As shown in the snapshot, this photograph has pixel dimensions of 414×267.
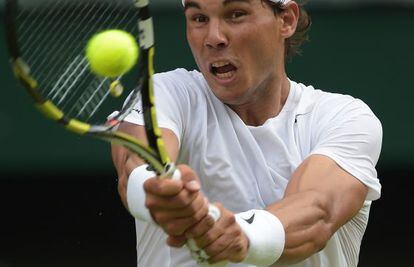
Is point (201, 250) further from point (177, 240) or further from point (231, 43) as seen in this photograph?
point (231, 43)

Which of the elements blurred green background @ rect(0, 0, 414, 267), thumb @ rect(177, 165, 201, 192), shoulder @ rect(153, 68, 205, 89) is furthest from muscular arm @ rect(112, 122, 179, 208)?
blurred green background @ rect(0, 0, 414, 267)

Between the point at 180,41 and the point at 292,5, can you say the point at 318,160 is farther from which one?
the point at 180,41

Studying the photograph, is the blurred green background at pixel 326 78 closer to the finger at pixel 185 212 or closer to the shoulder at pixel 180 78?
the shoulder at pixel 180 78

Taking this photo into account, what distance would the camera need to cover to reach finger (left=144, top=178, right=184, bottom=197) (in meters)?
3.23

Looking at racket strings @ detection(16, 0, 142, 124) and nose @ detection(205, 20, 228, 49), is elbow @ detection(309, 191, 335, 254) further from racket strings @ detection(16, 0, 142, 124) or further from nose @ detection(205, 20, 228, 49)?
racket strings @ detection(16, 0, 142, 124)

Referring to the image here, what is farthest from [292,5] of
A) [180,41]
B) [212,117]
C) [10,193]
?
[10,193]

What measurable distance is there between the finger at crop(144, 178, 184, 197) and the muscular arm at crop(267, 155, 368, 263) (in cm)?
60

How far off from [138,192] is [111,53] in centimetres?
44

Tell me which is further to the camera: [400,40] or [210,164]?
[400,40]

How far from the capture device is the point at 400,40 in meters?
6.53

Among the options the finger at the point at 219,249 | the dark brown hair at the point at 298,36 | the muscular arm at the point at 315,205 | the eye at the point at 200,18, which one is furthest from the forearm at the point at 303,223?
the dark brown hair at the point at 298,36

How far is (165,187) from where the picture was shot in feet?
10.6

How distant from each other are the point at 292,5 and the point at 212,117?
0.62 m

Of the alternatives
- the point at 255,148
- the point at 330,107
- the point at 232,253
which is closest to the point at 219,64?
the point at 255,148
